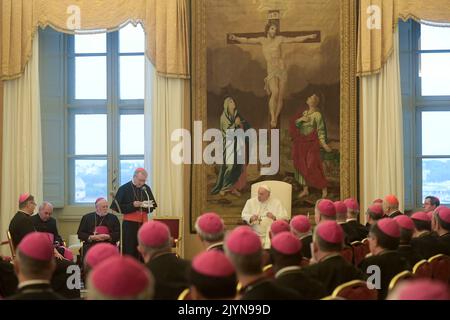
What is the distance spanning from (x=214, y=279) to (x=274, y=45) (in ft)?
35.3

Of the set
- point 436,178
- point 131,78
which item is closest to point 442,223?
point 436,178

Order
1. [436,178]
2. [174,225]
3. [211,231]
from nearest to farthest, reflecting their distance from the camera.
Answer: [211,231] → [174,225] → [436,178]

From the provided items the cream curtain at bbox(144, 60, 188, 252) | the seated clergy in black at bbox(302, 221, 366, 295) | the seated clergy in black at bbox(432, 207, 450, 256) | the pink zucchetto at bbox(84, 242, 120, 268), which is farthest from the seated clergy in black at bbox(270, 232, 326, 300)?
the cream curtain at bbox(144, 60, 188, 252)

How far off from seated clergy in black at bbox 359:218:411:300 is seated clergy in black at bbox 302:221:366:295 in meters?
0.52

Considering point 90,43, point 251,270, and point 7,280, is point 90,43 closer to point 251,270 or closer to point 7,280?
point 7,280

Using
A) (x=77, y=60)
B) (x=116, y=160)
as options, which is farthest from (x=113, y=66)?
(x=116, y=160)

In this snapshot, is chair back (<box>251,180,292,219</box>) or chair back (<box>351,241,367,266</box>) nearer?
chair back (<box>351,241,367,266</box>)

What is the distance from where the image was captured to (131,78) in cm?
1480

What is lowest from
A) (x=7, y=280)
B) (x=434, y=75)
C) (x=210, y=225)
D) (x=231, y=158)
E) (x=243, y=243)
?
(x=7, y=280)

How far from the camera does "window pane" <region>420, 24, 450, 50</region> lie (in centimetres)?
1420

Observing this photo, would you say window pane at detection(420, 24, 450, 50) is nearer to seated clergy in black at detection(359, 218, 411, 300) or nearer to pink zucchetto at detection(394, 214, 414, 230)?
pink zucchetto at detection(394, 214, 414, 230)

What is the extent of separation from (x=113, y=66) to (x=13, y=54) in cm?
213

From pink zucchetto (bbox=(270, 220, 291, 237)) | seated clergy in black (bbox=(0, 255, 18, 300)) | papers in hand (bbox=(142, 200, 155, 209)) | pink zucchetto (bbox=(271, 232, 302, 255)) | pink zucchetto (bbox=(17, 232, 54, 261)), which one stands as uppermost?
pink zucchetto (bbox=(17, 232, 54, 261))

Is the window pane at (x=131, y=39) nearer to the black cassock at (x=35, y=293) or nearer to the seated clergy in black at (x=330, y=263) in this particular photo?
the seated clergy in black at (x=330, y=263)
